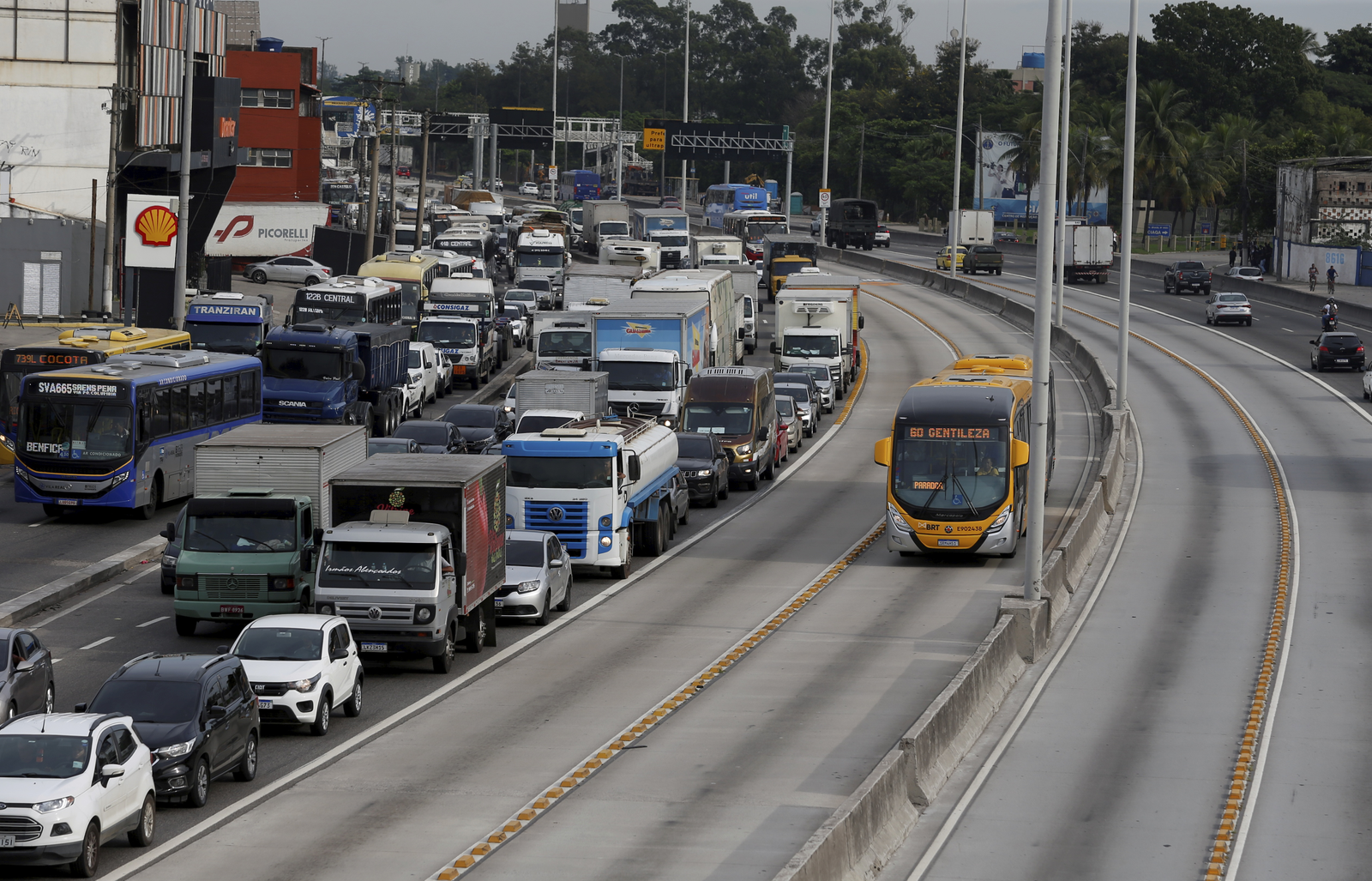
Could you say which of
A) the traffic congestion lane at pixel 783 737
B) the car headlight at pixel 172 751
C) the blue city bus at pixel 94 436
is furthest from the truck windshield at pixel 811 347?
the car headlight at pixel 172 751

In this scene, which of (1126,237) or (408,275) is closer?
(1126,237)

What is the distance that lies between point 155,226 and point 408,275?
10473 mm

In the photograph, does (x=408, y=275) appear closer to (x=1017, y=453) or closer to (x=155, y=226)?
(x=155, y=226)

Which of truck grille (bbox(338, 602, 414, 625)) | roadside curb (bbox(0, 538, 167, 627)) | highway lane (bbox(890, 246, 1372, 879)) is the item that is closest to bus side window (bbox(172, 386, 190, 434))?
roadside curb (bbox(0, 538, 167, 627))

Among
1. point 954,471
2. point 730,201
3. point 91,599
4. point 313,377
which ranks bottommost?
point 91,599

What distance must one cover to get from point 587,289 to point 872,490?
21.4 m

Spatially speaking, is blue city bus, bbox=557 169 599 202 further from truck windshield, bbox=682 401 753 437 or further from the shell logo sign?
truck windshield, bbox=682 401 753 437

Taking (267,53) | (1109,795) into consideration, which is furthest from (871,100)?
(1109,795)

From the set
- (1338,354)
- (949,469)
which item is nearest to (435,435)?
(949,469)

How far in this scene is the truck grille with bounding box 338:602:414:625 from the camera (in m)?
25.8

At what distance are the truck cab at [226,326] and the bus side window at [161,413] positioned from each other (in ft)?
29.4

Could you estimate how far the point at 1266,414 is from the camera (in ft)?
192

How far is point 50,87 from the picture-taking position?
7219 centimetres

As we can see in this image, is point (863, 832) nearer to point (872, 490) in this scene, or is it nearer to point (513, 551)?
point (513, 551)
